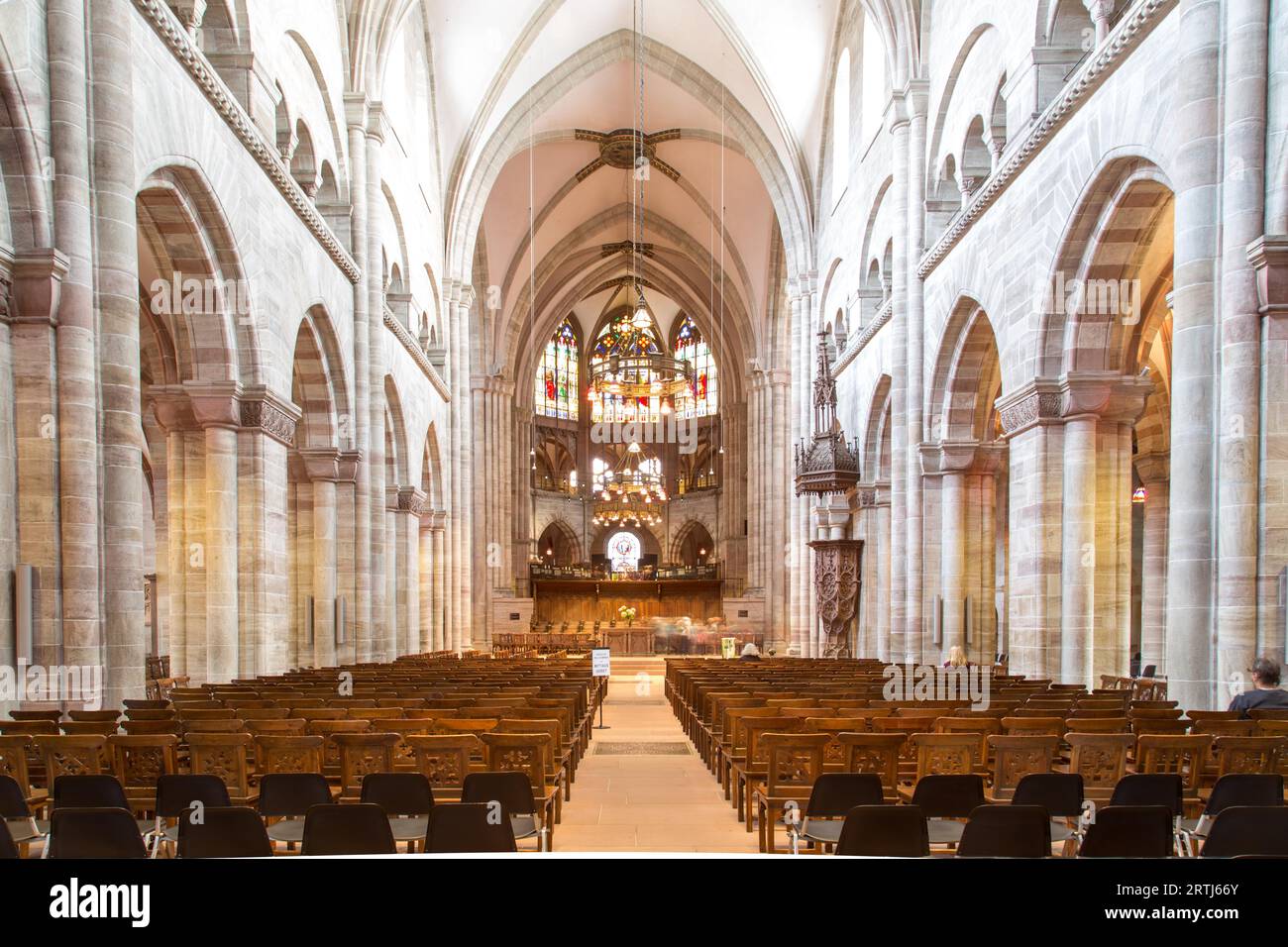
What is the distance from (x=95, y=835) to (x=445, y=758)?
2735 mm

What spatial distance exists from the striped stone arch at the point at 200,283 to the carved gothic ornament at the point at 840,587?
15.6 m

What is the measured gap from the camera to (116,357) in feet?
34.4

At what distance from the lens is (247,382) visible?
15672 mm

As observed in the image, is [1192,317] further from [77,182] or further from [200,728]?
[77,182]

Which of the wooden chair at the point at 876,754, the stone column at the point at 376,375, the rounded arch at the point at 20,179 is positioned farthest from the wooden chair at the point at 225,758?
the stone column at the point at 376,375

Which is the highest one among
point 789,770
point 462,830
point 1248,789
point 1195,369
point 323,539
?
point 1195,369

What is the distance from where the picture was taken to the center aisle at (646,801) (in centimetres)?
751

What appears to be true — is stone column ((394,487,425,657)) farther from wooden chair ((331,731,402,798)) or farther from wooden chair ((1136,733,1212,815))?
wooden chair ((1136,733,1212,815))

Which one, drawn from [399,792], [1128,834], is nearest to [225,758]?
[399,792]

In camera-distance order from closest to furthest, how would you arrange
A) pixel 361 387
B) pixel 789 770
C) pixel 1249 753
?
pixel 1249 753 < pixel 789 770 < pixel 361 387

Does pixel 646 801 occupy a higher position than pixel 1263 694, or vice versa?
pixel 1263 694

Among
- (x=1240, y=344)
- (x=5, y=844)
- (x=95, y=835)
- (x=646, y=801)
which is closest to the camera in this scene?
(x=5, y=844)

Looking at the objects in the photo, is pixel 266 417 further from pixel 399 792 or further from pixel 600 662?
pixel 399 792
